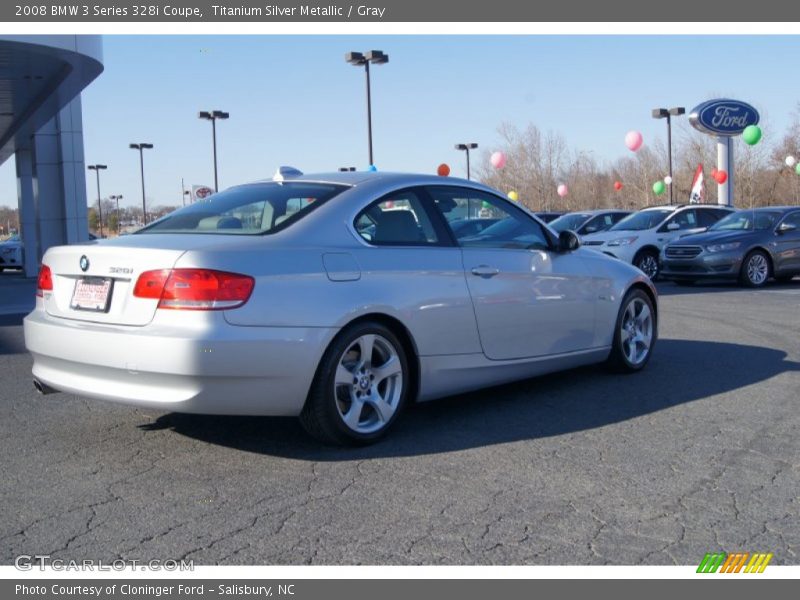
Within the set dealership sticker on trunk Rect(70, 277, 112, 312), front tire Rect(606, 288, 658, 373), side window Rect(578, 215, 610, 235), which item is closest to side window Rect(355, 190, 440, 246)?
dealership sticker on trunk Rect(70, 277, 112, 312)

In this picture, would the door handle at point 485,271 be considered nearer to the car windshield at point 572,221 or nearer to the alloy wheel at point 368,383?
the alloy wheel at point 368,383

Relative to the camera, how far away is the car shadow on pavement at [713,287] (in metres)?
15.4

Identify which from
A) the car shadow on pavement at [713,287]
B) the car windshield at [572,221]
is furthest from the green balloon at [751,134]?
the car shadow on pavement at [713,287]

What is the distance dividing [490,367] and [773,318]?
646 cm

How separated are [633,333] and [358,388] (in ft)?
10.0

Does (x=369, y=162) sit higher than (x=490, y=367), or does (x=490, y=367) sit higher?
(x=369, y=162)

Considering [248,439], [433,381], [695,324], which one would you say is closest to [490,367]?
[433,381]

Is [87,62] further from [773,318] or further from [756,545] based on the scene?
[756,545]

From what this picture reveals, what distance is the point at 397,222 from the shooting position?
5500 mm

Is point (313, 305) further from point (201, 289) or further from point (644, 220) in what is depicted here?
point (644, 220)

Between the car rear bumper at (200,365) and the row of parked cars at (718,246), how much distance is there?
11.5 meters

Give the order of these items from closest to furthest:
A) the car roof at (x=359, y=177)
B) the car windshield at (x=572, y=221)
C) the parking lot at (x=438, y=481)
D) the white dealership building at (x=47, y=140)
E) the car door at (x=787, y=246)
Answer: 1. the parking lot at (x=438, y=481)
2. the car roof at (x=359, y=177)
3. the white dealership building at (x=47, y=140)
4. the car door at (x=787, y=246)
5. the car windshield at (x=572, y=221)

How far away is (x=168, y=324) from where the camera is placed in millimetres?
4469

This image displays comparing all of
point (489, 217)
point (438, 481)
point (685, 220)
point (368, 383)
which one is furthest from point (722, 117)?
point (438, 481)
